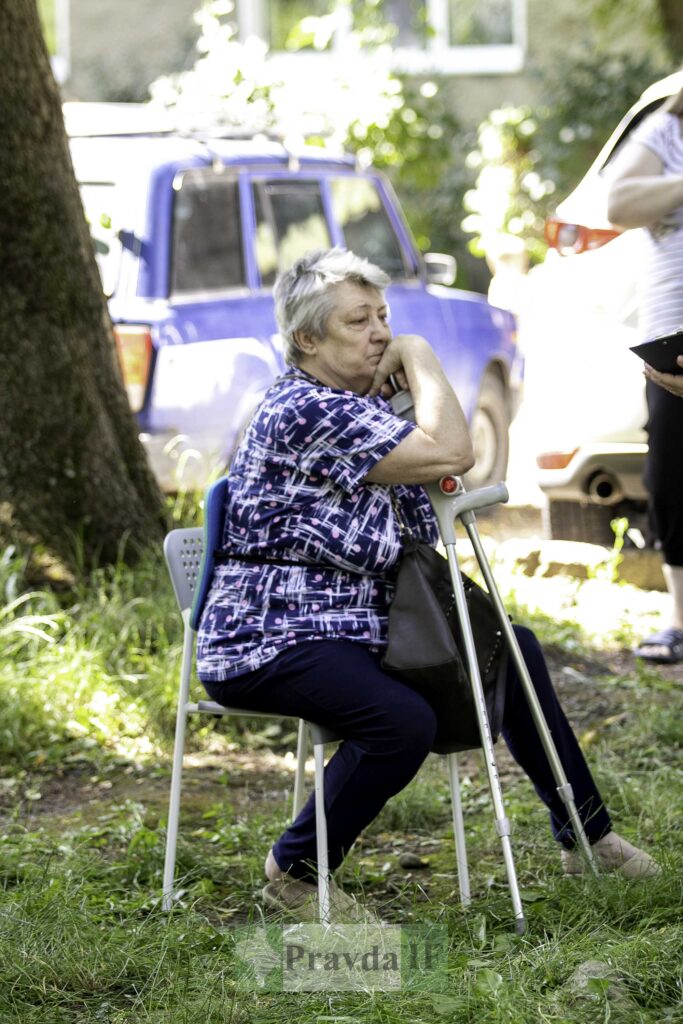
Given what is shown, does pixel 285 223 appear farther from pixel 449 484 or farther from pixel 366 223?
pixel 449 484

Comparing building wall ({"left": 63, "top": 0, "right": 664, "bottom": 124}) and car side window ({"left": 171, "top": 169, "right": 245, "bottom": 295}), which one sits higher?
building wall ({"left": 63, "top": 0, "right": 664, "bottom": 124})

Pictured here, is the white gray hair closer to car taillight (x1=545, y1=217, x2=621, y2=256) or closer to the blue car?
the blue car

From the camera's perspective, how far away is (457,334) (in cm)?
885

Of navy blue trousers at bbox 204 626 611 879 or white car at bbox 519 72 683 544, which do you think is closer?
navy blue trousers at bbox 204 626 611 879

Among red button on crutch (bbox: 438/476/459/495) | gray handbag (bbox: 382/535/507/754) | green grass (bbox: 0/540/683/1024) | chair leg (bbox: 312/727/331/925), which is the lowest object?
green grass (bbox: 0/540/683/1024)

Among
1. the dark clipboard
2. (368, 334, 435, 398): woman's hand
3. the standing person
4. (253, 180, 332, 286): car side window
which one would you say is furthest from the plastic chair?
(253, 180, 332, 286): car side window

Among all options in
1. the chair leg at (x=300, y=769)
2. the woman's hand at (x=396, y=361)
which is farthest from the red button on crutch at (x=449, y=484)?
the chair leg at (x=300, y=769)

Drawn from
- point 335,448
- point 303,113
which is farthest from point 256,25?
point 335,448

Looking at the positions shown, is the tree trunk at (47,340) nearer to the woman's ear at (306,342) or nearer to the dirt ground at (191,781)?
the dirt ground at (191,781)

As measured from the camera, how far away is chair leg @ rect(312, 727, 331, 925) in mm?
3459

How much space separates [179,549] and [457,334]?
5172 mm

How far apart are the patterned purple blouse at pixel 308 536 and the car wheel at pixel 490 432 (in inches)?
214

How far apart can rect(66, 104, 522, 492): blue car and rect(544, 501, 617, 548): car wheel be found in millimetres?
1497

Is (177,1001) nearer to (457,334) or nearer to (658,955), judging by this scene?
(658,955)
